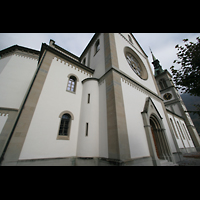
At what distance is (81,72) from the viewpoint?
938 cm

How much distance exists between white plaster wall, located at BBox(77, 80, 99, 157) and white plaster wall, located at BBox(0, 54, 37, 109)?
6685 mm

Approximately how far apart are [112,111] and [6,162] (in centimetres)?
572

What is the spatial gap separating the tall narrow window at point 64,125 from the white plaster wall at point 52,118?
0.33m

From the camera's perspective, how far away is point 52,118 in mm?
6098

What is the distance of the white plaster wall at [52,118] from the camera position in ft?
16.9

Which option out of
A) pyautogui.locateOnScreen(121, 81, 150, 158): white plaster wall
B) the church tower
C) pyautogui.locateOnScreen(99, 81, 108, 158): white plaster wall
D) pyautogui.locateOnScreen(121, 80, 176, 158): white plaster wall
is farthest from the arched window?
pyautogui.locateOnScreen(99, 81, 108, 158): white plaster wall

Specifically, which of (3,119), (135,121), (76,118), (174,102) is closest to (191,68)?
(135,121)

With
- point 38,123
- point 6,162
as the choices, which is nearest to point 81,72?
point 38,123

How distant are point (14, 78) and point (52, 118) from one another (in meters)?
7.97

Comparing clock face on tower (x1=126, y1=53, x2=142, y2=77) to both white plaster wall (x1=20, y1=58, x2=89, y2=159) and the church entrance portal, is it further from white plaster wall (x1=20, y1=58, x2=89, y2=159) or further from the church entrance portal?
white plaster wall (x1=20, y1=58, x2=89, y2=159)

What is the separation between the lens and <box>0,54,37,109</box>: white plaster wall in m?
8.86
